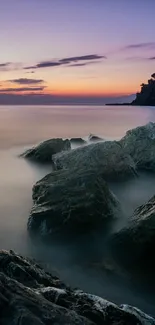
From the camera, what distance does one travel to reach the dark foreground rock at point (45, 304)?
4.16 m

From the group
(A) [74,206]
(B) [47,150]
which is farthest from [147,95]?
(A) [74,206]

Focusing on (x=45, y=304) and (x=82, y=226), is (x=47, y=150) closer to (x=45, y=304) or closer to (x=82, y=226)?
(x=82, y=226)

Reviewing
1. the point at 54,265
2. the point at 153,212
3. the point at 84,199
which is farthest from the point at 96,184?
the point at 54,265

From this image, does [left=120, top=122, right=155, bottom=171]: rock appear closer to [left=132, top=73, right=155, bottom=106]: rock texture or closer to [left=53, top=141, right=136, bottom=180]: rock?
[left=53, top=141, right=136, bottom=180]: rock

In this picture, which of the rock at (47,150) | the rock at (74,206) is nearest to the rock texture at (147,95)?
the rock at (47,150)

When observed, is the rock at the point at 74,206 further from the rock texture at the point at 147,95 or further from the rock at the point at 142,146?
the rock texture at the point at 147,95

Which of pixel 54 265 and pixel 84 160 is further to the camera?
pixel 84 160

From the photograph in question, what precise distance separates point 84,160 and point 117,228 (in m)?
5.87

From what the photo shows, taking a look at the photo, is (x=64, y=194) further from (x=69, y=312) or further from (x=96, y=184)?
(x=69, y=312)

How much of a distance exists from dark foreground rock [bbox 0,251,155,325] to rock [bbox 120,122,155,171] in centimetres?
1249

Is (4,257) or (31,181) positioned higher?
(31,181)

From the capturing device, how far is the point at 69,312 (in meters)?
4.45

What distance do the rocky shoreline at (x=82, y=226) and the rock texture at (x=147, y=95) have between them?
437 feet

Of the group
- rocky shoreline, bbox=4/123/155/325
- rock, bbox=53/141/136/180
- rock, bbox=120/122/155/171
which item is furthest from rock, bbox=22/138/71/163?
rock, bbox=53/141/136/180
